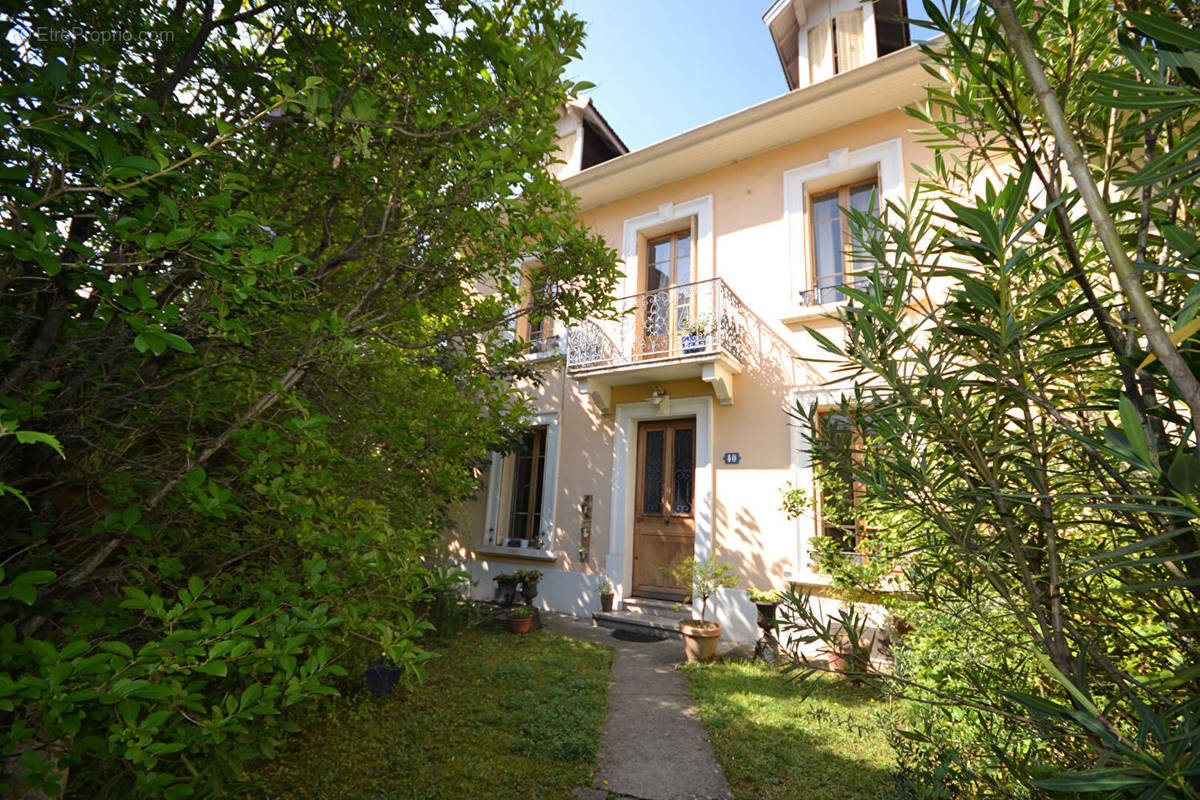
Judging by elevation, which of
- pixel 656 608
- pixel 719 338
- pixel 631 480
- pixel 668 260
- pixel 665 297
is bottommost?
pixel 656 608

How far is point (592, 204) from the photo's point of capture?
9.79m

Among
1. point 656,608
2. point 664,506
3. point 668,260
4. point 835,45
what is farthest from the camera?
point 668,260

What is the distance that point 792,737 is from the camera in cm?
398

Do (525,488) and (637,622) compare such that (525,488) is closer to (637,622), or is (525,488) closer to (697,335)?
(637,622)

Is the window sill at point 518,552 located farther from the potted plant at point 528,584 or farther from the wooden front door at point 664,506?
the wooden front door at point 664,506

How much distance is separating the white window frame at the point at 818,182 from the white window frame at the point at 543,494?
14.7 feet

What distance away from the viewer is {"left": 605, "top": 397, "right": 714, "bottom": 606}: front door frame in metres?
7.59

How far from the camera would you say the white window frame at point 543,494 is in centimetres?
913

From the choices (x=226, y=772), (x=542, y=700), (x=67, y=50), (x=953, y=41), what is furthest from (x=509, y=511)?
(x=953, y=41)

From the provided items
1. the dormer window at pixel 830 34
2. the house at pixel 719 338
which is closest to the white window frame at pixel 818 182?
the house at pixel 719 338

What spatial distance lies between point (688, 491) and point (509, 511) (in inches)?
143

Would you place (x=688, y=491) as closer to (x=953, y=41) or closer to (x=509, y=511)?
(x=509, y=511)

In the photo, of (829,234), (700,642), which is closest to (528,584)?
(700,642)

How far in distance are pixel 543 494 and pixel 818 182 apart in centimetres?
651
